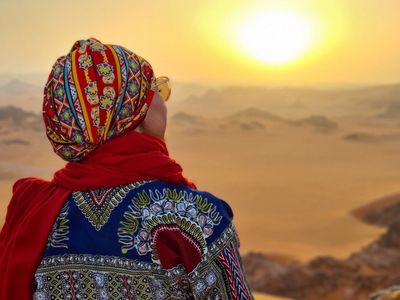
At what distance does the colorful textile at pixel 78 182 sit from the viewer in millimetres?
1297

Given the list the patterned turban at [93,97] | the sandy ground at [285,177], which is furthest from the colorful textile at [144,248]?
the sandy ground at [285,177]

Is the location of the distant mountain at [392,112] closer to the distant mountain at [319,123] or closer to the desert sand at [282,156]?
the desert sand at [282,156]

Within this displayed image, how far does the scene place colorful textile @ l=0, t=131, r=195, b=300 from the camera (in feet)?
4.25

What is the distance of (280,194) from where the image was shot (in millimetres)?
8305

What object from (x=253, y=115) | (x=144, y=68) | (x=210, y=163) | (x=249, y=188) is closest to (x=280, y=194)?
(x=249, y=188)

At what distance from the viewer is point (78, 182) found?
132 centimetres

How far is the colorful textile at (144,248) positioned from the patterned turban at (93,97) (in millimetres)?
130

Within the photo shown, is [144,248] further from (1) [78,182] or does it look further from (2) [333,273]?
(2) [333,273]

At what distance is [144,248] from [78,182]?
0.68ft

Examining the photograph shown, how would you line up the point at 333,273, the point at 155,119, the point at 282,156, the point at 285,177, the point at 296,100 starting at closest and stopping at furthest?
1. the point at 155,119
2. the point at 333,273
3. the point at 285,177
4. the point at 282,156
5. the point at 296,100

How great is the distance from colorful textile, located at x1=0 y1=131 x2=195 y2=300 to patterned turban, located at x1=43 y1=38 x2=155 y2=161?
0.11ft

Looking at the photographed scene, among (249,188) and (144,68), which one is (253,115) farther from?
(144,68)

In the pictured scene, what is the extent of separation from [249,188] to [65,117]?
731cm

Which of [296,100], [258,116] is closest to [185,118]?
[258,116]
